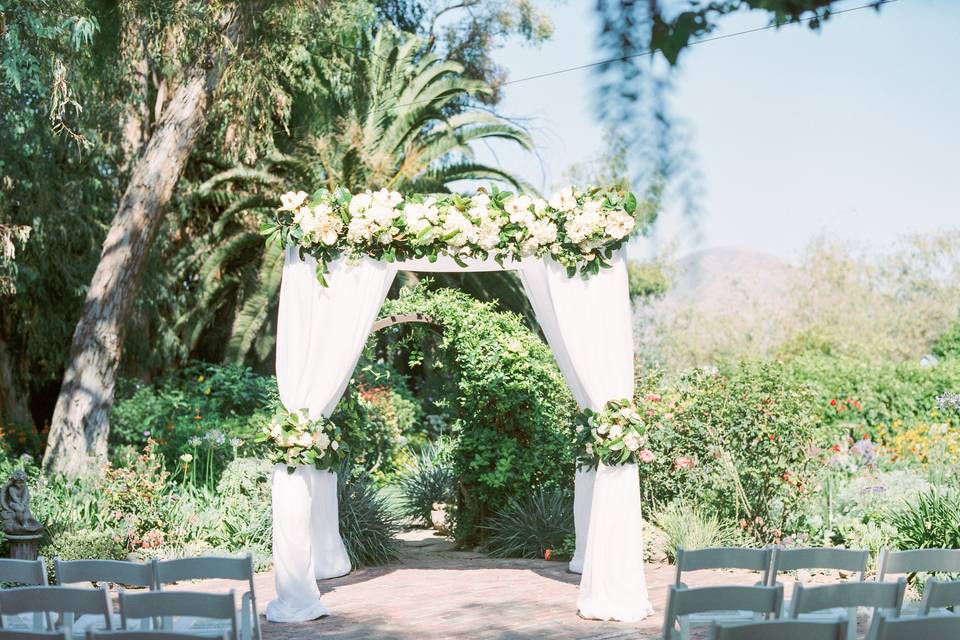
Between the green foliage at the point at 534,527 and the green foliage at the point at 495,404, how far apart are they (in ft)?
0.60

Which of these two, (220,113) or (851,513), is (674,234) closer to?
(851,513)

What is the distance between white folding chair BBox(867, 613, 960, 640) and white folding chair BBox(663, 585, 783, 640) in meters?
0.83

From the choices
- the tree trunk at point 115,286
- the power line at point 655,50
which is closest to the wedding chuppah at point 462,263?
the tree trunk at point 115,286

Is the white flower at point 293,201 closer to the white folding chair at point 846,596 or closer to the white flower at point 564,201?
the white flower at point 564,201

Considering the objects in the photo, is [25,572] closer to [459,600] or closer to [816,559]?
[459,600]

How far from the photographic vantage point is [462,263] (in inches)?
289

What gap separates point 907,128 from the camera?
1200mm

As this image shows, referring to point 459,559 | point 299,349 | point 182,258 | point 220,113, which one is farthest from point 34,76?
point 182,258

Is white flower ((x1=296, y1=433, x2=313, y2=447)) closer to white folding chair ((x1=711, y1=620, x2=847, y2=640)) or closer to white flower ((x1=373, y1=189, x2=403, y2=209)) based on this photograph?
white flower ((x1=373, y1=189, x2=403, y2=209))

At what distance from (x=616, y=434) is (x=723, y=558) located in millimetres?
1809

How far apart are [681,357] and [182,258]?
55.6 feet

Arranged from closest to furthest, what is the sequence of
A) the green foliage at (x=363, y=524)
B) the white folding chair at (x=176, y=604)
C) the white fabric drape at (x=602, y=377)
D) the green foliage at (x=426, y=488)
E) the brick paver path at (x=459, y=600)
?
the white folding chair at (x=176, y=604), the brick paver path at (x=459, y=600), the white fabric drape at (x=602, y=377), the green foliage at (x=363, y=524), the green foliage at (x=426, y=488)

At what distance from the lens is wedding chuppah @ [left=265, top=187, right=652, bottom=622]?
6707 millimetres

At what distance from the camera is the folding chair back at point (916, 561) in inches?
193
